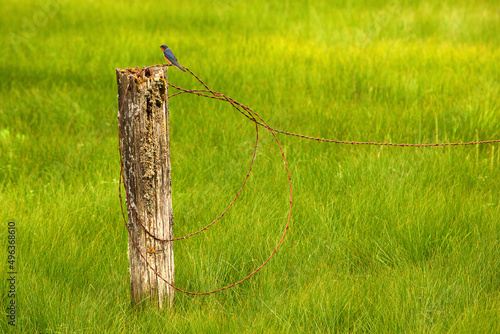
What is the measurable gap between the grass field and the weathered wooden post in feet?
0.62

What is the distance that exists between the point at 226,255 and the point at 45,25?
20.7 ft

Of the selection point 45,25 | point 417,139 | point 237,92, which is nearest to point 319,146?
point 417,139

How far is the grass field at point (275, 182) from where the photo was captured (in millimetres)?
2615

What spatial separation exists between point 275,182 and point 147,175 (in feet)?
5.18

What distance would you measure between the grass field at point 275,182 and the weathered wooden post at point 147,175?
0.19 m

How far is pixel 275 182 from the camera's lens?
12.9ft

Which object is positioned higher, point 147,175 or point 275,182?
point 147,175

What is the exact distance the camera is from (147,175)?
2498 mm

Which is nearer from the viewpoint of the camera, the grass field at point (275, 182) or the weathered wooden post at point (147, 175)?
the weathered wooden post at point (147, 175)

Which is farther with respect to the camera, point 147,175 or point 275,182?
point 275,182

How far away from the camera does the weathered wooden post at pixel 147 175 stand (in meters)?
2.44

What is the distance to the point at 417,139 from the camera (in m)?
4.61

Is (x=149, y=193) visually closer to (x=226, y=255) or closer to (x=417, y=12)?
(x=226, y=255)

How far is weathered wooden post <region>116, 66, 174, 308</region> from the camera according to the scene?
2.44 m
